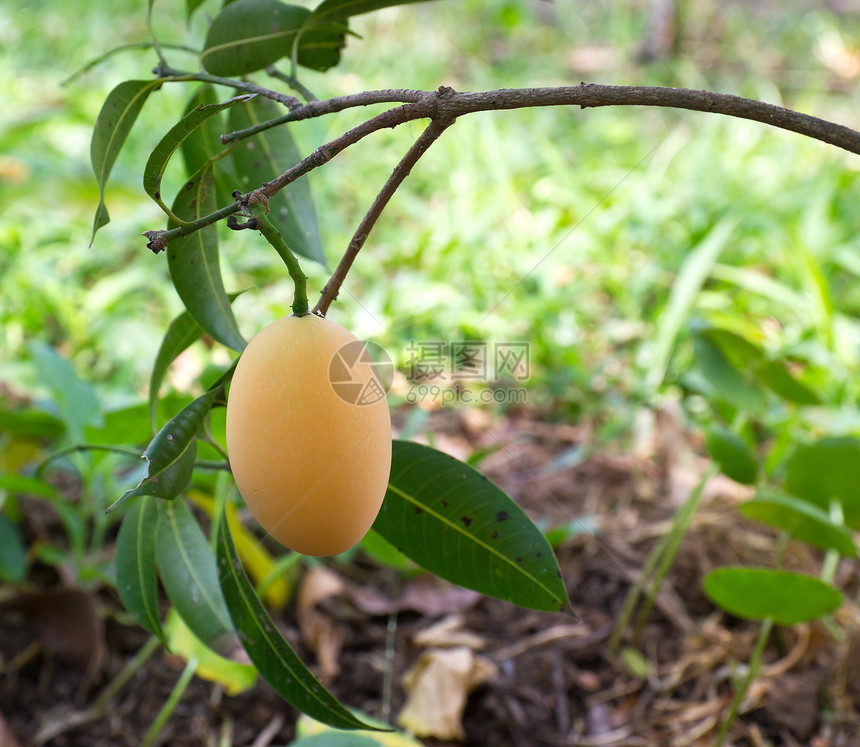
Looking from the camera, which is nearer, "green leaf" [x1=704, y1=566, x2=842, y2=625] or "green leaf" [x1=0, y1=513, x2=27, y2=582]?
"green leaf" [x1=704, y1=566, x2=842, y2=625]

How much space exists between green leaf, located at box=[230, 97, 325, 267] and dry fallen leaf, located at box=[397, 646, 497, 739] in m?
0.50

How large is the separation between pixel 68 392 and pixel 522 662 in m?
0.65

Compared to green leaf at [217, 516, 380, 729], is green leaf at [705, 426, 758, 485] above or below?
above

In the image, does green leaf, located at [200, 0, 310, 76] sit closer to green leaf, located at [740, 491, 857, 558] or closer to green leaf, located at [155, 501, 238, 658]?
green leaf, located at [155, 501, 238, 658]

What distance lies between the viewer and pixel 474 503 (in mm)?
528

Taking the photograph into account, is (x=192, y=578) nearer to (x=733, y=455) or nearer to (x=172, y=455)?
(x=172, y=455)

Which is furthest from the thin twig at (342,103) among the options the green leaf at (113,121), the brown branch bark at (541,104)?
the green leaf at (113,121)

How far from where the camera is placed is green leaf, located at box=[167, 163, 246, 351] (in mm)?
500

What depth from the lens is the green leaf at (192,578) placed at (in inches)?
24.2

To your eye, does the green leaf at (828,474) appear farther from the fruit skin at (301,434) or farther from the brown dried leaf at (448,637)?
the fruit skin at (301,434)

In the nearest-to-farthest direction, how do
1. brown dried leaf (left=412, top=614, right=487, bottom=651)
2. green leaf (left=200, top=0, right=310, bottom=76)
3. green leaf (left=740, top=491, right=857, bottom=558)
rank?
green leaf (left=200, top=0, right=310, bottom=76)
green leaf (left=740, top=491, right=857, bottom=558)
brown dried leaf (left=412, top=614, right=487, bottom=651)

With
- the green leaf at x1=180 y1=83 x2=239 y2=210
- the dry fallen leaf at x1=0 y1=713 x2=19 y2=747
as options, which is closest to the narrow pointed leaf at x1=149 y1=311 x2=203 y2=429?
the green leaf at x1=180 y1=83 x2=239 y2=210

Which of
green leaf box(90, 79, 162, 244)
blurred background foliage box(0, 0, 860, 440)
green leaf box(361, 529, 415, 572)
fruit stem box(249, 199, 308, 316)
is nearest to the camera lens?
fruit stem box(249, 199, 308, 316)

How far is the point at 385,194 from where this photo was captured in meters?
0.43
